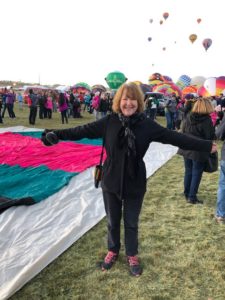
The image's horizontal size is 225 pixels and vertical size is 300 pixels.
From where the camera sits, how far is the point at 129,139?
2.57 metres

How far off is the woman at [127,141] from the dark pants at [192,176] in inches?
74.8

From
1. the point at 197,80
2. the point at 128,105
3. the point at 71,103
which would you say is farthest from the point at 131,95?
the point at 197,80

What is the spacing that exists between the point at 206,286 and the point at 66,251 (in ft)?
4.59

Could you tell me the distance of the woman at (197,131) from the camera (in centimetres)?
433

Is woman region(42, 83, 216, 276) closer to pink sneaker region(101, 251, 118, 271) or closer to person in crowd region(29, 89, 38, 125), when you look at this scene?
pink sneaker region(101, 251, 118, 271)

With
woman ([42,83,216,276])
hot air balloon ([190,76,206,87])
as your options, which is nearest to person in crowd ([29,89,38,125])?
woman ([42,83,216,276])

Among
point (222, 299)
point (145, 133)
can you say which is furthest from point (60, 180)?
point (222, 299)

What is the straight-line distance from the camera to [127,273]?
2898 mm

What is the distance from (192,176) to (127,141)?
2380mm

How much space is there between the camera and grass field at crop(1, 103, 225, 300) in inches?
104

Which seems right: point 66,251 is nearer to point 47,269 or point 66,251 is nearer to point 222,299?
point 47,269

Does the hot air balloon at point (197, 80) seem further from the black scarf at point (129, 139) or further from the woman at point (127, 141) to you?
the black scarf at point (129, 139)

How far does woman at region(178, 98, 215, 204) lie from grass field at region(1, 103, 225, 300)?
1.48ft

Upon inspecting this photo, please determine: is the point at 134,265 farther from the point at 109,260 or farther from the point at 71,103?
the point at 71,103
